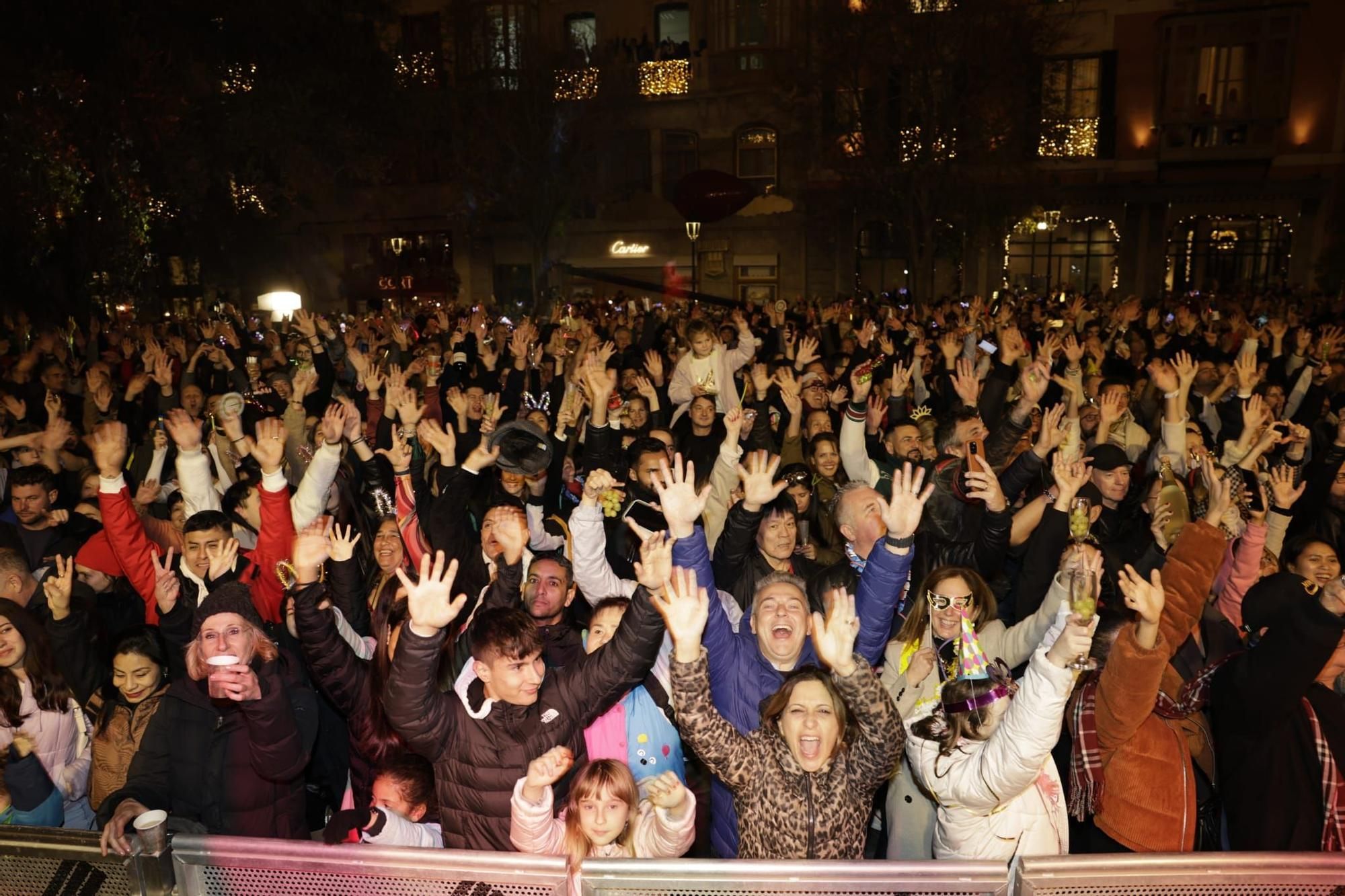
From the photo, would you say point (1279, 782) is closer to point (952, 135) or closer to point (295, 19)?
point (295, 19)

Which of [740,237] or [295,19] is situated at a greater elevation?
[295,19]

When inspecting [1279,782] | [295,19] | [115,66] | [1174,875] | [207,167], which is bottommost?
[1279,782]

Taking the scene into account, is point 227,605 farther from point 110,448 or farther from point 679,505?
point 110,448

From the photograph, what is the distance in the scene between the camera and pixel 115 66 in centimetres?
1380

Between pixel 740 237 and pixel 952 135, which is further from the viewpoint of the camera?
pixel 740 237

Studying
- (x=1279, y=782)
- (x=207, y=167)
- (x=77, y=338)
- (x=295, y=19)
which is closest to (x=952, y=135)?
(x=295, y=19)

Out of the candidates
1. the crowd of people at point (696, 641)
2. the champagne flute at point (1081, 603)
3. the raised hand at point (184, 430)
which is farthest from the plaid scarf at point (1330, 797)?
the raised hand at point (184, 430)

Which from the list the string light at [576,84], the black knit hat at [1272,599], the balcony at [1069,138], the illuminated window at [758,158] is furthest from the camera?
the illuminated window at [758,158]

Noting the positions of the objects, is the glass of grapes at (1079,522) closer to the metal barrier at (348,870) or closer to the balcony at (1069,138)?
the metal barrier at (348,870)

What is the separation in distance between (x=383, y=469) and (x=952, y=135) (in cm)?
1999

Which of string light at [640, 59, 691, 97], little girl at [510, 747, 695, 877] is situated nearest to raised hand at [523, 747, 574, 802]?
little girl at [510, 747, 695, 877]

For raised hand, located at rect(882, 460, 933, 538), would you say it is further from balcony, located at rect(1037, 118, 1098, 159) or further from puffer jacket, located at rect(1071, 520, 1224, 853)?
balcony, located at rect(1037, 118, 1098, 159)

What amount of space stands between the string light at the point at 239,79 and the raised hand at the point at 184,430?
48.3 feet

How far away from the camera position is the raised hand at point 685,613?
306cm
